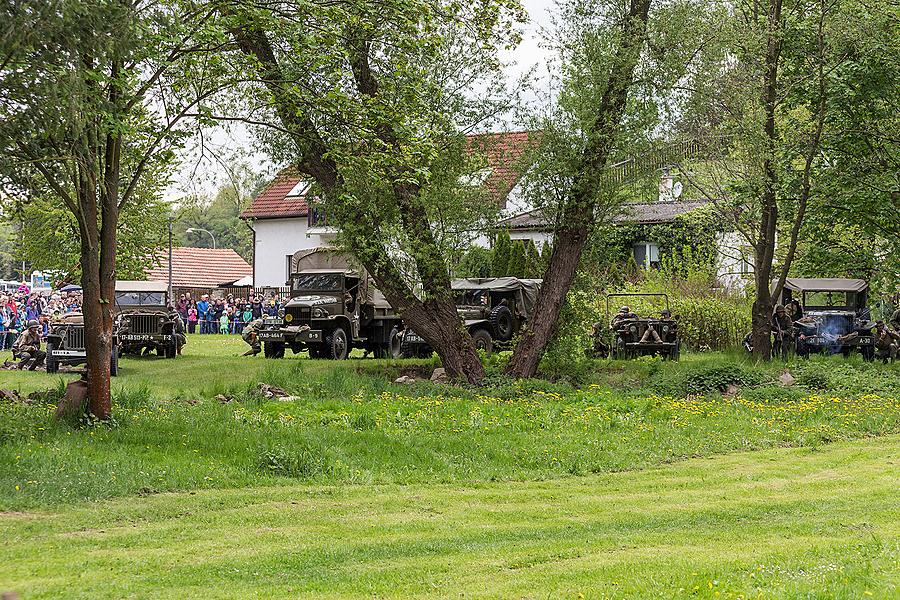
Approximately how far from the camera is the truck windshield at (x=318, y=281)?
29219 millimetres

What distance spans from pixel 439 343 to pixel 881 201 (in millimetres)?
12168

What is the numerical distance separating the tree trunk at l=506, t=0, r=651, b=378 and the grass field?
2.47 meters

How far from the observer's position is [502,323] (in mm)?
28234

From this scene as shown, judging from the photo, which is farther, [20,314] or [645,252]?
[645,252]

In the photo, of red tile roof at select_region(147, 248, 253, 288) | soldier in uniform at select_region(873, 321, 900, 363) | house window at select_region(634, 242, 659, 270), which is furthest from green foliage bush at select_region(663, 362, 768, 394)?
red tile roof at select_region(147, 248, 253, 288)

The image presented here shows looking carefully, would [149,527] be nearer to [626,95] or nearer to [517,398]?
[517,398]

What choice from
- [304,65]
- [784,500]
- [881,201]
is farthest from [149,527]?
[881,201]

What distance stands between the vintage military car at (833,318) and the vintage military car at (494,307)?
7.16m

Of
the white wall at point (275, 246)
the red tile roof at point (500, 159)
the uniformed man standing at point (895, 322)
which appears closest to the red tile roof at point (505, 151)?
the red tile roof at point (500, 159)

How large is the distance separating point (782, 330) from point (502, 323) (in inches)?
284

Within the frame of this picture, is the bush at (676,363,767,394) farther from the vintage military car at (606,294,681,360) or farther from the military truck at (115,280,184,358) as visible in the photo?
the military truck at (115,280,184,358)

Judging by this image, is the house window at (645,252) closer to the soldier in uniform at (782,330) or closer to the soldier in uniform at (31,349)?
the soldier in uniform at (782,330)

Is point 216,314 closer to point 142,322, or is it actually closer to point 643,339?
point 142,322

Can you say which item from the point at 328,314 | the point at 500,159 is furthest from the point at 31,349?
the point at 500,159
